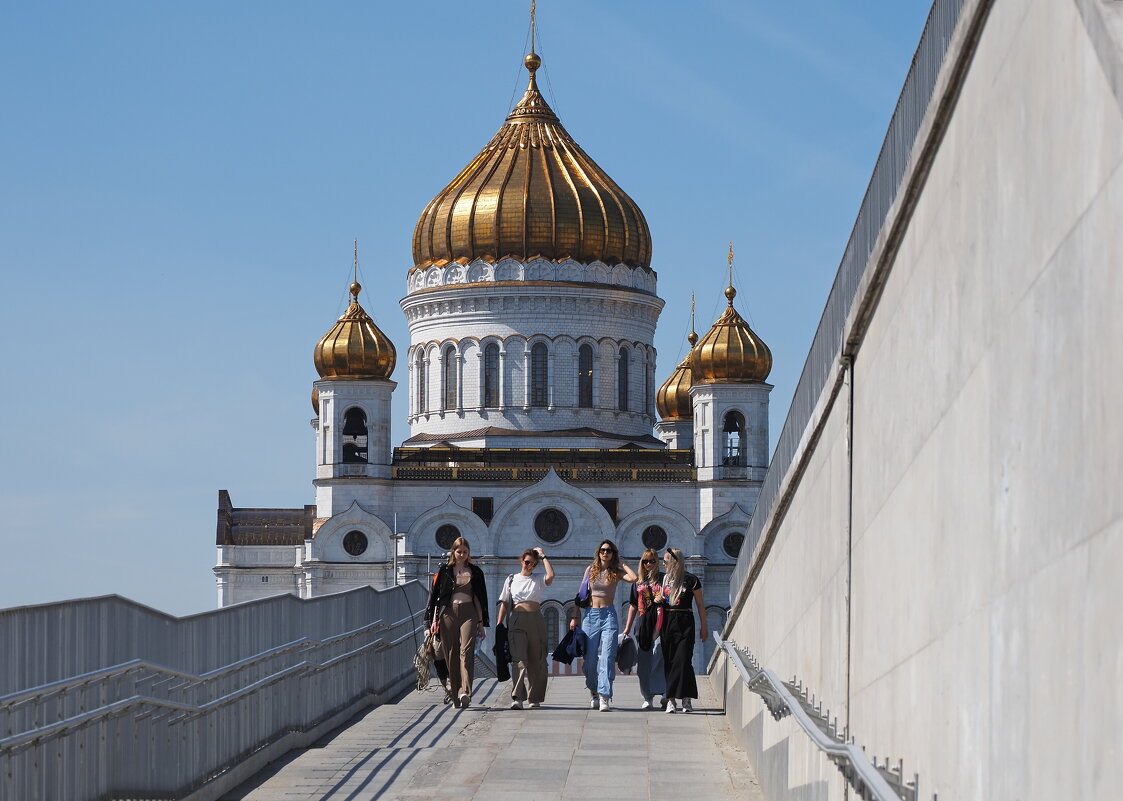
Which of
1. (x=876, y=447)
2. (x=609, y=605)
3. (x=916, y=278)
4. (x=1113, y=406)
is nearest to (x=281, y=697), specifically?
(x=609, y=605)

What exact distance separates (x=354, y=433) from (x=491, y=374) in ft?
14.7

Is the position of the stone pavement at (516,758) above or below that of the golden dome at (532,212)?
below

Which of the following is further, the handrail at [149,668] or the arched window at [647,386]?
the arched window at [647,386]

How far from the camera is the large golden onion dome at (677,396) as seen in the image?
213 ft

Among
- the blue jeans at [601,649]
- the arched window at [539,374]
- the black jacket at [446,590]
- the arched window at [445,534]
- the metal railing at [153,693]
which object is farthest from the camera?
the arched window at [539,374]

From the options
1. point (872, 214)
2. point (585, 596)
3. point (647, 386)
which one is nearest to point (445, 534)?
point (647, 386)

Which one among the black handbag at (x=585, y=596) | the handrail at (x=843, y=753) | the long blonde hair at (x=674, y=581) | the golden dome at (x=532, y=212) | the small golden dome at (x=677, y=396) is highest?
the golden dome at (x=532, y=212)

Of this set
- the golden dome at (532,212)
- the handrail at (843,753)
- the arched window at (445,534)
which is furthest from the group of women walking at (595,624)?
the golden dome at (532,212)

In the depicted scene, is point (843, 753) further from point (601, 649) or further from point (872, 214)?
point (601, 649)

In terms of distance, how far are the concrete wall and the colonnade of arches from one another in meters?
50.4

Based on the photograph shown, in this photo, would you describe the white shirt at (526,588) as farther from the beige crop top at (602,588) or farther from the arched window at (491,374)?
the arched window at (491,374)

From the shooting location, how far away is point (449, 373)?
192 feet

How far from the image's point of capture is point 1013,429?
4500mm

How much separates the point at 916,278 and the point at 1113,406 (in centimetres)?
248
